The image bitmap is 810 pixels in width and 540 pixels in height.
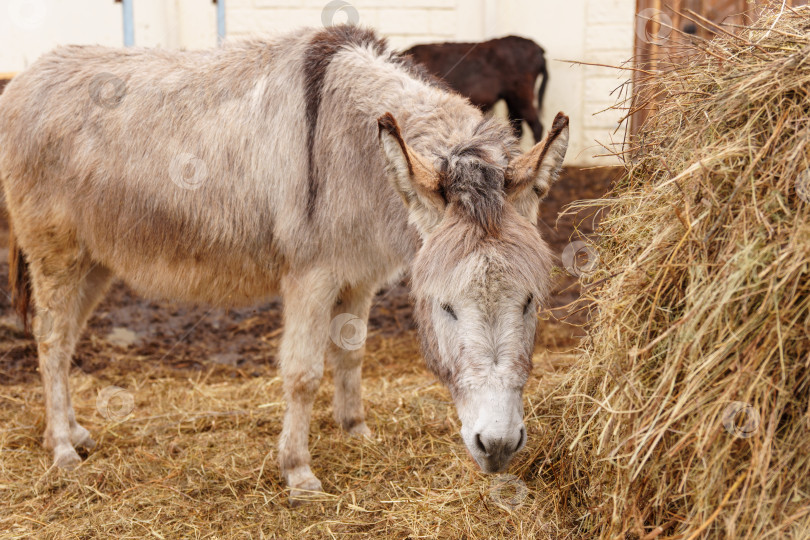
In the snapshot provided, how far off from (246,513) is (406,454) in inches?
31.1

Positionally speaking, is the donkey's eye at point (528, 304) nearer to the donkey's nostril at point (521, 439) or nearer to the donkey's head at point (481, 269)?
the donkey's head at point (481, 269)

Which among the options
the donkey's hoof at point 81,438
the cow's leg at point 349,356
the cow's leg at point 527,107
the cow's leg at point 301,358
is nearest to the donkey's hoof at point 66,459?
the donkey's hoof at point 81,438

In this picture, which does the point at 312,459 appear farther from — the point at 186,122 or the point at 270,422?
the point at 186,122

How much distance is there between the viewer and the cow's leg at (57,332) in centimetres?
380

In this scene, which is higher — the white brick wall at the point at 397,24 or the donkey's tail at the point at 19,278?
the white brick wall at the point at 397,24

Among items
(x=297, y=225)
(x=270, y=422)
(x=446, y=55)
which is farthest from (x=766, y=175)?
(x=446, y=55)

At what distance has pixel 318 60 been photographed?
3344 millimetres

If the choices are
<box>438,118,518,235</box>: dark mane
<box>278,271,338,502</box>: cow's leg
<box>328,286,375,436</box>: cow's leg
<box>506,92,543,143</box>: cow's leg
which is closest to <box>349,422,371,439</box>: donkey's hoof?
<box>328,286,375,436</box>: cow's leg

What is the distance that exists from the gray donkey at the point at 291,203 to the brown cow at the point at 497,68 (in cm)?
483

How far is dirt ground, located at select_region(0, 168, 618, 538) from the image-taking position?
307cm

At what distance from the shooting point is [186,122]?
349 centimetres

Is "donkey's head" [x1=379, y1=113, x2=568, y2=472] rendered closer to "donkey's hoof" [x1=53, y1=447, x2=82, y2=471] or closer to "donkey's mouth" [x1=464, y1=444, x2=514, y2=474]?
"donkey's mouth" [x1=464, y1=444, x2=514, y2=474]

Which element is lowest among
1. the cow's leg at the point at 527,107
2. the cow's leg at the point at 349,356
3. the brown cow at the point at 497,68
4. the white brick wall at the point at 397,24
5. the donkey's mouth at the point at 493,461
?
the cow's leg at the point at 349,356

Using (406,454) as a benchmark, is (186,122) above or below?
above
